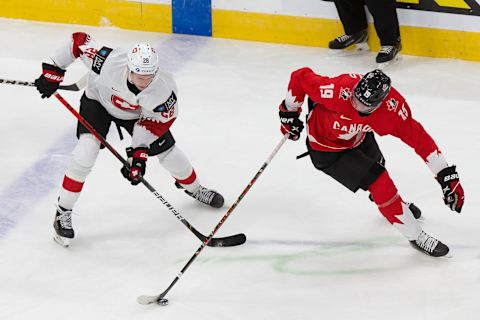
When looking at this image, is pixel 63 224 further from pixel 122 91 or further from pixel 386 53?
pixel 386 53

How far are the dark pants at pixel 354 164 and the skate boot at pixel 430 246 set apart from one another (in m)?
0.34

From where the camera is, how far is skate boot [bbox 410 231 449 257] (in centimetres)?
426

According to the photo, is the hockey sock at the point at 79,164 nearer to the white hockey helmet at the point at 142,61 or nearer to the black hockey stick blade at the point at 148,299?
the white hockey helmet at the point at 142,61

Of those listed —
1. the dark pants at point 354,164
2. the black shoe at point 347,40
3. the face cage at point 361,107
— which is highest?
the face cage at point 361,107

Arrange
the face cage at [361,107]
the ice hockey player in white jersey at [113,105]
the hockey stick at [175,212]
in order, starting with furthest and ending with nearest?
the hockey stick at [175,212] < the ice hockey player in white jersey at [113,105] < the face cage at [361,107]

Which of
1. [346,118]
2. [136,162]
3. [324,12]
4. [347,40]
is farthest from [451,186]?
[324,12]

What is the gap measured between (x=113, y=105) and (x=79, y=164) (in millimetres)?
283

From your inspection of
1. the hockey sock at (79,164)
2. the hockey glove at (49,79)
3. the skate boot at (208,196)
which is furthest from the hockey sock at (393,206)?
the hockey glove at (49,79)

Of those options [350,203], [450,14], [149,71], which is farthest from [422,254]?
[450,14]

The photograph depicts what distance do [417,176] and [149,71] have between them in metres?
1.62

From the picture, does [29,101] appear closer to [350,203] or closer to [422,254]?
[350,203]

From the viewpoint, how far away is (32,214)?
15.4ft

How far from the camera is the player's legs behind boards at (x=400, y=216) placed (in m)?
4.12

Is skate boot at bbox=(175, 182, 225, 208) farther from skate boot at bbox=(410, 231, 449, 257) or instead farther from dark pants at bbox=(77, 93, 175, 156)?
skate boot at bbox=(410, 231, 449, 257)
